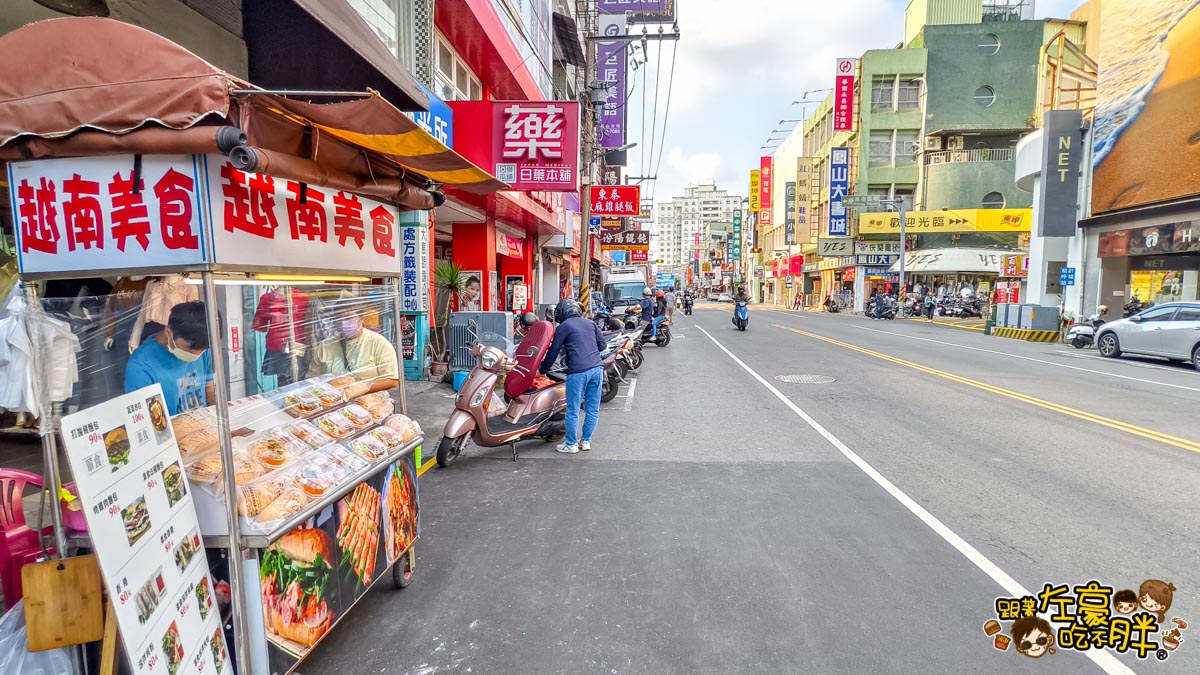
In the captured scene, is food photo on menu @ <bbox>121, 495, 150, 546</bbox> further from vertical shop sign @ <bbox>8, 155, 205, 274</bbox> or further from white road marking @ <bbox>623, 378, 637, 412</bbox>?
white road marking @ <bbox>623, 378, 637, 412</bbox>

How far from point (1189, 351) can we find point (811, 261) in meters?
46.3

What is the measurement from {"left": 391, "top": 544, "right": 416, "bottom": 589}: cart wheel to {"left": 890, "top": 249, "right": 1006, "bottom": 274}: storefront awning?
3721 cm

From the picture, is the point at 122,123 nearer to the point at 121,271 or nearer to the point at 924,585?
the point at 121,271

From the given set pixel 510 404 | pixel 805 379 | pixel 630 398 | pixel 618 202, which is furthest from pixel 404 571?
pixel 618 202

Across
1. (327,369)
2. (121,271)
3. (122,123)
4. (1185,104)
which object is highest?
(1185,104)

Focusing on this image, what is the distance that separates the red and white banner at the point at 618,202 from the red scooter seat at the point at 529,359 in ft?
53.3

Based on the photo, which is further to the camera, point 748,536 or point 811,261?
point 811,261

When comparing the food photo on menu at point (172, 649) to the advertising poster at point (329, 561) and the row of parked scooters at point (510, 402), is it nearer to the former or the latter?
the advertising poster at point (329, 561)

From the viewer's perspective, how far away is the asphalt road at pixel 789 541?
327cm

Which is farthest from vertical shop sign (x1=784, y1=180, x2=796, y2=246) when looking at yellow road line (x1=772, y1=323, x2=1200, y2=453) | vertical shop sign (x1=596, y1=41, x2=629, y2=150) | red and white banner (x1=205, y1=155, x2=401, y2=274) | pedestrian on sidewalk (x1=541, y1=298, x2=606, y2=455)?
red and white banner (x1=205, y1=155, x2=401, y2=274)

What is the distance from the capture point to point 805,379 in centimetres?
1236

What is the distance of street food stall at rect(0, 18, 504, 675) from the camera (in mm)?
2379

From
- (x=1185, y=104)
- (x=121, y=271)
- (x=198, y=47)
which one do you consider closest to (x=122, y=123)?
(x=121, y=271)

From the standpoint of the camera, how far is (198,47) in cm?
560
